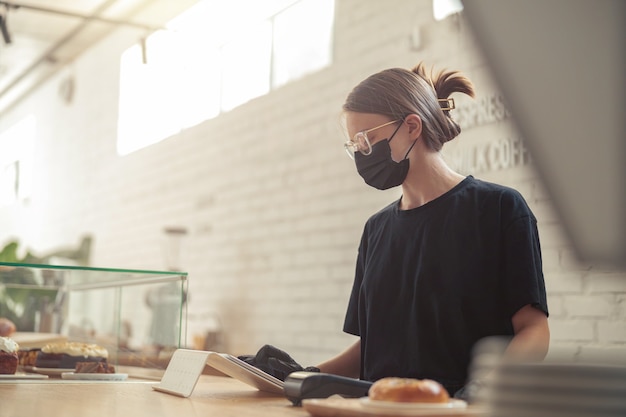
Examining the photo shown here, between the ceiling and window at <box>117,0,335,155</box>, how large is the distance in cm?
25

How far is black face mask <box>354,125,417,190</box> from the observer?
6.26 feet

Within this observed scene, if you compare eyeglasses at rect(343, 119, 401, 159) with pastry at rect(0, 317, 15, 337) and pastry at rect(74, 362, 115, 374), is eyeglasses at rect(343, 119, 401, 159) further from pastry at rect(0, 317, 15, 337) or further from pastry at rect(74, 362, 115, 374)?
pastry at rect(0, 317, 15, 337)

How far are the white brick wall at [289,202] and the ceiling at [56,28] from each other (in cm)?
39

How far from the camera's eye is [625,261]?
28cm

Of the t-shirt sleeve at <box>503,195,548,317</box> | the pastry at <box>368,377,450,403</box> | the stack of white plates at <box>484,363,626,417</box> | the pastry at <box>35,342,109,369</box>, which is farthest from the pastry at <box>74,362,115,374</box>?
the stack of white plates at <box>484,363,626,417</box>

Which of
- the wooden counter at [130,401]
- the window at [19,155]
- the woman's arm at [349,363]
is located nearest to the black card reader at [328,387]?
the wooden counter at [130,401]

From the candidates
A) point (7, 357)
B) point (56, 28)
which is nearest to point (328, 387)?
point (7, 357)

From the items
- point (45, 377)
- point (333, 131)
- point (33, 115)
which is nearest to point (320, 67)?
point (333, 131)

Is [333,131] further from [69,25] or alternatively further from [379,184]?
[69,25]

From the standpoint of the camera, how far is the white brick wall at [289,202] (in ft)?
11.5

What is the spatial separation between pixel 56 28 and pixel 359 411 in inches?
313

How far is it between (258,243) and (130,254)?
7.91 ft

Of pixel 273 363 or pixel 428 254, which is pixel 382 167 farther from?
pixel 273 363

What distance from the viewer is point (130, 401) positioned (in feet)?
4.67
